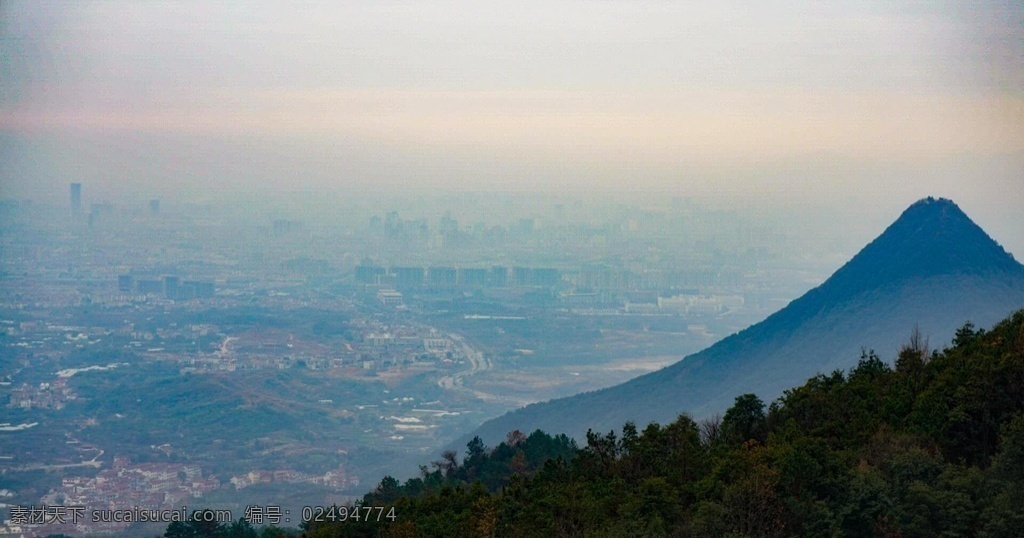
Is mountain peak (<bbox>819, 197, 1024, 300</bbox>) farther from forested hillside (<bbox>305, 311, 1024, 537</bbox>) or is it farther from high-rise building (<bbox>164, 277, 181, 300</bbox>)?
high-rise building (<bbox>164, 277, 181, 300</bbox>)

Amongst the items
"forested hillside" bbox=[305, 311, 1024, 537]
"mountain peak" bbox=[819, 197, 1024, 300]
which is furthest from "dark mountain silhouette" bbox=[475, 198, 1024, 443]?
"forested hillside" bbox=[305, 311, 1024, 537]

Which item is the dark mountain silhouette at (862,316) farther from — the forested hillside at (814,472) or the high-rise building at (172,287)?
the high-rise building at (172,287)

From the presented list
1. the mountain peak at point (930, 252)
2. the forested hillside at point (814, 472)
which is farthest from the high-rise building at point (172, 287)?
the forested hillside at point (814, 472)

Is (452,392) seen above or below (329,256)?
below

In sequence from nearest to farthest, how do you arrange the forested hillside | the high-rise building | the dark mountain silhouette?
the forested hillside → the dark mountain silhouette → the high-rise building

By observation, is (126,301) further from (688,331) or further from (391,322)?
(688,331)

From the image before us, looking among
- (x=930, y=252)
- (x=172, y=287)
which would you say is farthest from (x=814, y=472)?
(x=172, y=287)

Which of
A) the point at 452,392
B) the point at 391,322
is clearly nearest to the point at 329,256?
the point at 391,322
